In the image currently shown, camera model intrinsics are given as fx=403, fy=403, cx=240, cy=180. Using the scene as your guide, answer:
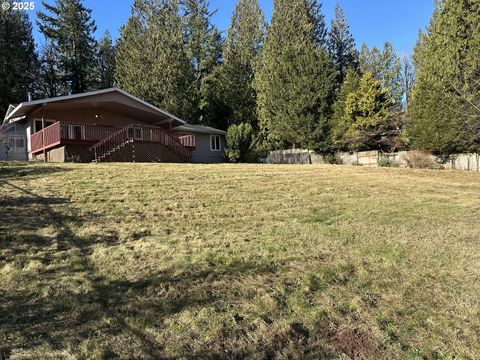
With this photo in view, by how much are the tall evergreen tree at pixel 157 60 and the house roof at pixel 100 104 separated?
27.6ft

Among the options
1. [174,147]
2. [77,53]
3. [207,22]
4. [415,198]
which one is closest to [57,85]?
[77,53]

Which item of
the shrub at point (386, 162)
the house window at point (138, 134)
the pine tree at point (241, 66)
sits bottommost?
the shrub at point (386, 162)

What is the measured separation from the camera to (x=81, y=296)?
4.29 metres

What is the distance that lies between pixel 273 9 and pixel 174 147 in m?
19.5

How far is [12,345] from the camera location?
3.33 metres

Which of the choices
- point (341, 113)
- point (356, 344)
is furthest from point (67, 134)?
point (341, 113)

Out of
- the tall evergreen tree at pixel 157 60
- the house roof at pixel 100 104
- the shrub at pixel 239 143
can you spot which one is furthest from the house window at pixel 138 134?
the tall evergreen tree at pixel 157 60

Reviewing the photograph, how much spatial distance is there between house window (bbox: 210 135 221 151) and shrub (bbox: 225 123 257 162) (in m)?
2.45

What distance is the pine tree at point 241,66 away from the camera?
115 ft

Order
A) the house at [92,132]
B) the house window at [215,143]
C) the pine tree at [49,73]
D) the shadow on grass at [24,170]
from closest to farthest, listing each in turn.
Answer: the shadow on grass at [24,170] < the house at [92,132] < the house window at [215,143] < the pine tree at [49,73]

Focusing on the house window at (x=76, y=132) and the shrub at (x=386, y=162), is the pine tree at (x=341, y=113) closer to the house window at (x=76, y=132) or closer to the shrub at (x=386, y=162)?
the shrub at (x=386, y=162)

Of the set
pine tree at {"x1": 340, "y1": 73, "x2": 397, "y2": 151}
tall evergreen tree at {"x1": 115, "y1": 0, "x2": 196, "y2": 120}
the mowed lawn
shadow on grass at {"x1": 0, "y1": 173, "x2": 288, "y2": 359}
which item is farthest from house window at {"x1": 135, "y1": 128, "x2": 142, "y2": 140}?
pine tree at {"x1": 340, "y1": 73, "x2": 397, "y2": 151}

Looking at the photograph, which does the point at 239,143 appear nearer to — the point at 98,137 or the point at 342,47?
the point at 98,137

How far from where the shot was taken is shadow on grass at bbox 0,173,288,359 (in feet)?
11.4
